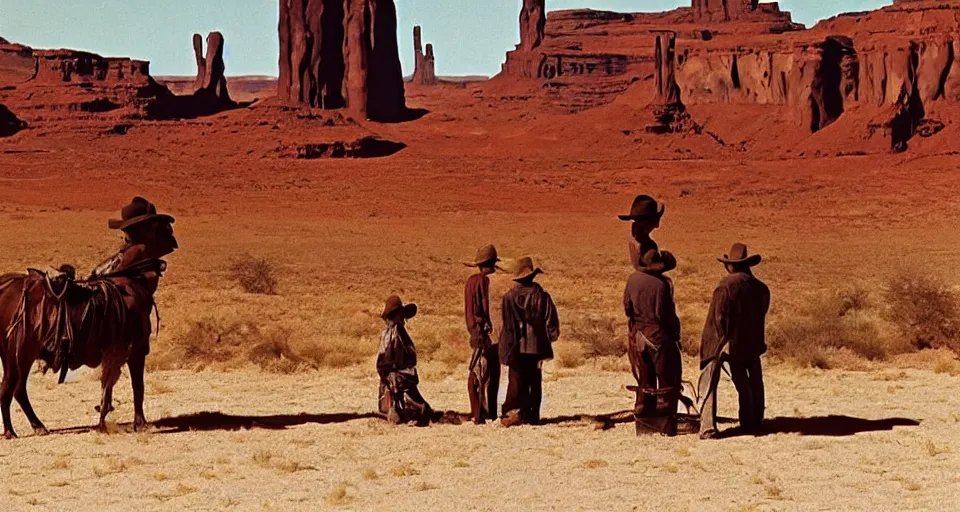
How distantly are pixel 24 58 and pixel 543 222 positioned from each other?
308 feet

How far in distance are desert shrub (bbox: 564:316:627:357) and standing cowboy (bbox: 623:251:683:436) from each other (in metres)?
6.39

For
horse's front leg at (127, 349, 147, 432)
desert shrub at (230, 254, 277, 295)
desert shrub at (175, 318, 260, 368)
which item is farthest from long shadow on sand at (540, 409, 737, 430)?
desert shrub at (230, 254, 277, 295)

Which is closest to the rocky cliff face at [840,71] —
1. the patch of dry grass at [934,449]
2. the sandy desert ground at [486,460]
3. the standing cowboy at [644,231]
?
the sandy desert ground at [486,460]

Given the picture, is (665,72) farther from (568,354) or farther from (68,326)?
(68,326)

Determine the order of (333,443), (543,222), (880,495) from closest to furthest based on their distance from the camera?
1. (880,495)
2. (333,443)
3. (543,222)

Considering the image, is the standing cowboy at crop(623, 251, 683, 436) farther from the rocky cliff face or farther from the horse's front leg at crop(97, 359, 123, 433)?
the rocky cliff face

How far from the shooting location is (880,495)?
33.6 ft

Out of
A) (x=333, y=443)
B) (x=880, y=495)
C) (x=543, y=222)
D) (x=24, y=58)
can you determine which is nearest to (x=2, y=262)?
(x=543, y=222)

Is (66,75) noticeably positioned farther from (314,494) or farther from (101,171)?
(314,494)

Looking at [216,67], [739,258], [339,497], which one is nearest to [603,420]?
[739,258]

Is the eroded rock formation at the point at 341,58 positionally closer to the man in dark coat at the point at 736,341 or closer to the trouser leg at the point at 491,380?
the trouser leg at the point at 491,380

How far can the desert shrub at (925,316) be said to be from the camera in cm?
1991

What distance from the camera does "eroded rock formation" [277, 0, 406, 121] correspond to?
9600cm

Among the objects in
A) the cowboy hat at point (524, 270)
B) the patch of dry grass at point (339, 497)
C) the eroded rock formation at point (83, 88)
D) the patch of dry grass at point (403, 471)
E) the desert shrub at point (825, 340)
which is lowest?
the desert shrub at point (825, 340)
